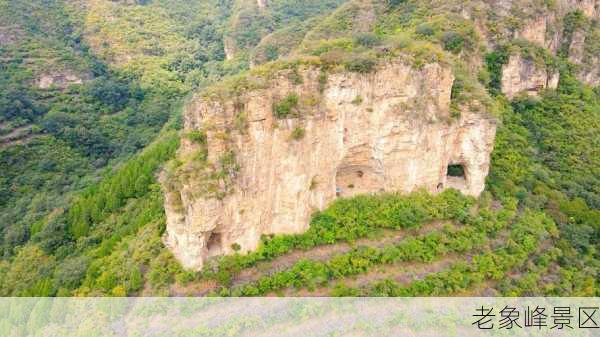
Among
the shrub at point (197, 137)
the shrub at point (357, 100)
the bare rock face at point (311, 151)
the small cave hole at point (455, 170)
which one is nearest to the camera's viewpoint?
the bare rock face at point (311, 151)

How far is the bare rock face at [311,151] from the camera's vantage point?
1786 cm

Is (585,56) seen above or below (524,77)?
above

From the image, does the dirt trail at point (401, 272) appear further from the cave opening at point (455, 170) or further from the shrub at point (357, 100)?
the shrub at point (357, 100)

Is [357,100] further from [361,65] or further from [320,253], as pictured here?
[320,253]

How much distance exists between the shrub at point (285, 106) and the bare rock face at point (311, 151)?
10cm

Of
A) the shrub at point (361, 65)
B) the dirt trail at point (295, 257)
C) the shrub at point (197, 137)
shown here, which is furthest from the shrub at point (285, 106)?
the dirt trail at point (295, 257)

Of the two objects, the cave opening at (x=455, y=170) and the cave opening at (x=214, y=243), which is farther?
the cave opening at (x=455, y=170)

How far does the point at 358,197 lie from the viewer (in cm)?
2273

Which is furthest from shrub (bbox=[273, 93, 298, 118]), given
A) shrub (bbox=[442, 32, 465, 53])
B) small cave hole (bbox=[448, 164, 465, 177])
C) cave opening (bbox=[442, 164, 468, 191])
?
shrub (bbox=[442, 32, 465, 53])

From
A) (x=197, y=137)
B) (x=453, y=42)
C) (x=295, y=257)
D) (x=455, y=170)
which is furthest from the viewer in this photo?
(x=453, y=42)

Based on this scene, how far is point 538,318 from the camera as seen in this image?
18.9 m

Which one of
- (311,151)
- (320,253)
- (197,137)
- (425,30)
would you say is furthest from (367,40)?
(320,253)

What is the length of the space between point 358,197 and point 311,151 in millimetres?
4559

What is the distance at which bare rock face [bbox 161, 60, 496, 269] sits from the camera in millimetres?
17859
